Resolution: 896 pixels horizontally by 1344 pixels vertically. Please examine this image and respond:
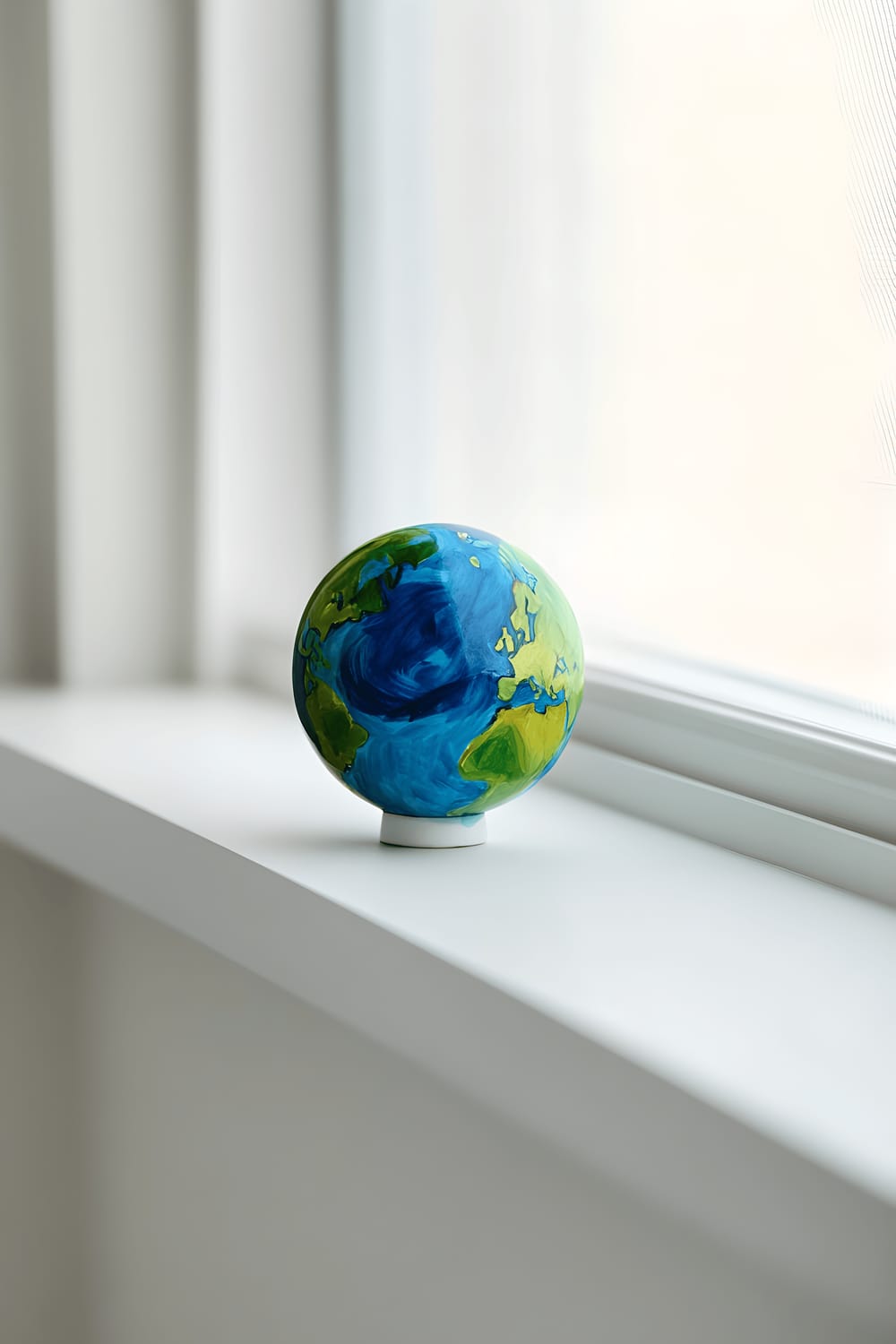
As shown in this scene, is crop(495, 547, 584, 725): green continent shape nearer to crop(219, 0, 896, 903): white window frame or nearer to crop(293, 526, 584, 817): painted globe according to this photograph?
crop(293, 526, 584, 817): painted globe

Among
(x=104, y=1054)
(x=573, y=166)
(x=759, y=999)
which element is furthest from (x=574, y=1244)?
(x=573, y=166)

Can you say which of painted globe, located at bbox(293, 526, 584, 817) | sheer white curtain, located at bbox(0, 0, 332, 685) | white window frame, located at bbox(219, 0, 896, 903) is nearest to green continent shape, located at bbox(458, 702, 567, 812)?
painted globe, located at bbox(293, 526, 584, 817)

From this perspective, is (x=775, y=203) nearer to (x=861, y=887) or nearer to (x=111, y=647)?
(x=861, y=887)

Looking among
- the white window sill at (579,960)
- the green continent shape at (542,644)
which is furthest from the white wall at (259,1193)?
the green continent shape at (542,644)

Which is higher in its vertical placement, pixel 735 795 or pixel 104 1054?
pixel 735 795

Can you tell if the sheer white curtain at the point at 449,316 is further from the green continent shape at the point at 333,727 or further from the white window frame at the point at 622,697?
the green continent shape at the point at 333,727

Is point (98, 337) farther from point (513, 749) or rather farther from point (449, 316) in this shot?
point (513, 749)
